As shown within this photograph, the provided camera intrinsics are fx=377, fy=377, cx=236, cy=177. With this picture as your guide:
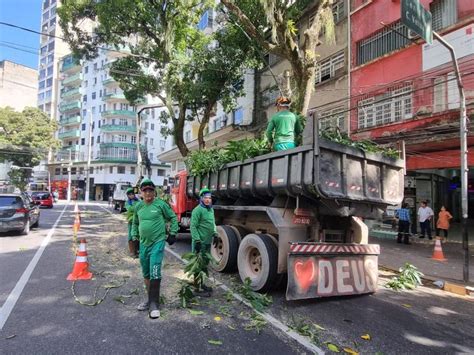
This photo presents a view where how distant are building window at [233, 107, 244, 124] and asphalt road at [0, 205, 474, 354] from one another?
20.0m

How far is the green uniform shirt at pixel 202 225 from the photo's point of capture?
658 cm

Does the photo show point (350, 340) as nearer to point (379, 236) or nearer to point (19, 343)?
point (19, 343)

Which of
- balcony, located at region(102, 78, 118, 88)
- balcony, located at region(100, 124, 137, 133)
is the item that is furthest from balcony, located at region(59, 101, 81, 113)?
balcony, located at region(100, 124, 137, 133)

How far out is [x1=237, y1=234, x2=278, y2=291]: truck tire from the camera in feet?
20.4

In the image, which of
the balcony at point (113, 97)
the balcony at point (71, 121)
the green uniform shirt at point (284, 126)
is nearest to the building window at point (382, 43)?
the green uniform shirt at point (284, 126)

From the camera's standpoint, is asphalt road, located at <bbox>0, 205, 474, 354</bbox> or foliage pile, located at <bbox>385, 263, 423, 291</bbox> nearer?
asphalt road, located at <bbox>0, 205, 474, 354</bbox>

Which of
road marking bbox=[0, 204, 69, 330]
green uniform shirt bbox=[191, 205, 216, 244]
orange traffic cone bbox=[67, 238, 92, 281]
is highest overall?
green uniform shirt bbox=[191, 205, 216, 244]

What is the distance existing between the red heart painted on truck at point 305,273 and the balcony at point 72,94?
68.0 metres

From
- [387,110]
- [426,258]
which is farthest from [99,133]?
[426,258]

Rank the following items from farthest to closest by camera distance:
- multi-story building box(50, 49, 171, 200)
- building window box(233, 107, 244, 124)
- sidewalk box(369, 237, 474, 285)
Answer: multi-story building box(50, 49, 171, 200), building window box(233, 107, 244, 124), sidewalk box(369, 237, 474, 285)

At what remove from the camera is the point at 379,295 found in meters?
6.77

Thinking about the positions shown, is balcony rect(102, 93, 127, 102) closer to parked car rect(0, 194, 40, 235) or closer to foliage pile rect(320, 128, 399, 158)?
parked car rect(0, 194, 40, 235)

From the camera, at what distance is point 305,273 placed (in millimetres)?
5746

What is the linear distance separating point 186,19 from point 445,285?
15.9m
